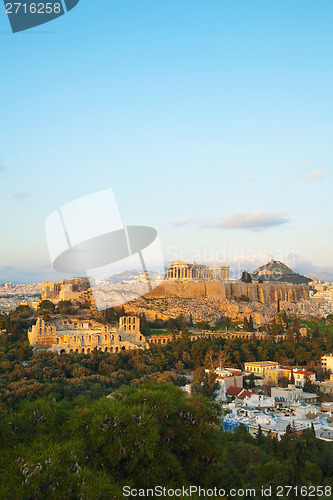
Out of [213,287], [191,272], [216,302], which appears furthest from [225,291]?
[191,272]

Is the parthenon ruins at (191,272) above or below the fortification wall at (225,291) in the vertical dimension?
above

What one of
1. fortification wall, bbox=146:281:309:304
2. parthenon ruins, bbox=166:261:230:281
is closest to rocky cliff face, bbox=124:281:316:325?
fortification wall, bbox=146:281:309:304

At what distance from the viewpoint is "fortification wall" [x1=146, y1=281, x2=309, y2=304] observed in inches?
2047

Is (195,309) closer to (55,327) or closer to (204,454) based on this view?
(55,327)

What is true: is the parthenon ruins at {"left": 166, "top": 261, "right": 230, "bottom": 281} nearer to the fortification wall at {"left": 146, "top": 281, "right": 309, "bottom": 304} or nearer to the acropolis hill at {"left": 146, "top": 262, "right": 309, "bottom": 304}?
the acropolis hill at {"left": 146, "top": 262, "right": 309, "bottom": 304}

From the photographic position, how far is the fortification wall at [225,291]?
5200 centimetres

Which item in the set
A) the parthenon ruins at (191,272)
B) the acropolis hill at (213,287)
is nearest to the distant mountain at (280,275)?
the acropolis hill at (213,287)

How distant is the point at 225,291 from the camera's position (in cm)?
5406

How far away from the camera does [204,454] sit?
718 cm

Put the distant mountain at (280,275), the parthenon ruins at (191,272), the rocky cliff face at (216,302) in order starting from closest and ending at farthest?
the rocky cliff face at (216,302) < the parthenon ruins at (191,272) < the distant mountain at (280,275)

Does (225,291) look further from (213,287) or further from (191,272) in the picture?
(191,272)

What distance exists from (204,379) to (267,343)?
38.0 feet

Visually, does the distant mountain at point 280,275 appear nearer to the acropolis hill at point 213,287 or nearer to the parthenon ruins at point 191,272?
the acropolis hill at point 213,287

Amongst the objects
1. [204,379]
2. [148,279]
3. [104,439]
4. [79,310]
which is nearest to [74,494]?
[104,439]
